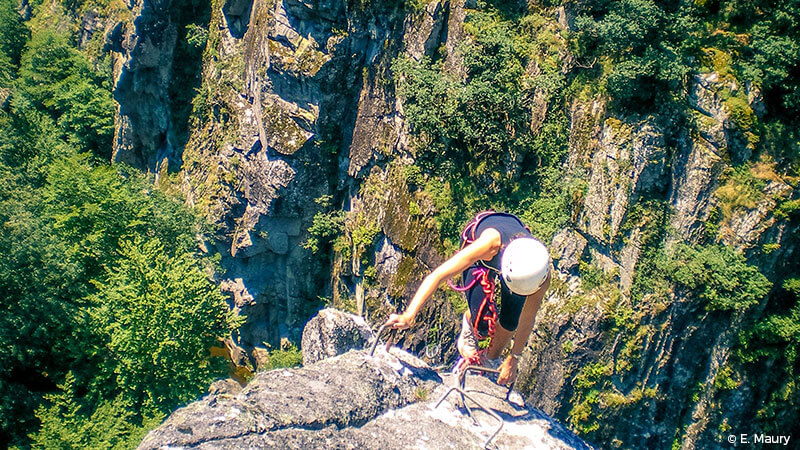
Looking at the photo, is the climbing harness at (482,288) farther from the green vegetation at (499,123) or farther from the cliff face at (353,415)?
the green vegetation at (499,123)

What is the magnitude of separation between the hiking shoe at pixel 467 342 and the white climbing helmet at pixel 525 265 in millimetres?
1448

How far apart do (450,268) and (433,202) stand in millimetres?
9826

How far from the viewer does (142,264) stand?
14977 millimetres

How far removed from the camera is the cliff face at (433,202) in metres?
11.8

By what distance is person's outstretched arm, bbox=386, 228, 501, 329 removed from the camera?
4781mm

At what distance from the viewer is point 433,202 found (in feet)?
48.1

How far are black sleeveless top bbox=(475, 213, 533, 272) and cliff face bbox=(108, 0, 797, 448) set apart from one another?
26.0ft

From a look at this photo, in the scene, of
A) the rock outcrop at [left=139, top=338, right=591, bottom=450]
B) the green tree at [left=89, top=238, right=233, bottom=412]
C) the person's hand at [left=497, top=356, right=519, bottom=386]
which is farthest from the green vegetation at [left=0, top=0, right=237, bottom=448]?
the person's hand at [left=497, top=356, right=519, bottom=386]

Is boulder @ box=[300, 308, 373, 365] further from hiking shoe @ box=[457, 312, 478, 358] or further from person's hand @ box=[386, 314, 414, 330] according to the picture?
person's hand @ box=[386, 314, 414, 330]

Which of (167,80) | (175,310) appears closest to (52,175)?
(167,80)

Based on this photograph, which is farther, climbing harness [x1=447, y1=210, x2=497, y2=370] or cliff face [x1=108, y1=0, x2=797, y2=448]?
cliff face [x1=108, y1=0, x2=797, y2=448]

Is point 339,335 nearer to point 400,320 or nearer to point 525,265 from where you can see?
point 400,320

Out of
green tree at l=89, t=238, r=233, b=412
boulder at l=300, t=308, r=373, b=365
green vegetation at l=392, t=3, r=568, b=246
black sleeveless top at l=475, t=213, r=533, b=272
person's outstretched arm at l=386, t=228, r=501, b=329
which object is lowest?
green tree at l=89, t=238, r=233, b=412

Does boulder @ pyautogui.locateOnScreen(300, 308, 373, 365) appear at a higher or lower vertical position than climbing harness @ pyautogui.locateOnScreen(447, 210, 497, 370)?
lower
